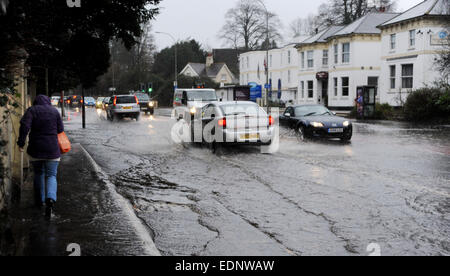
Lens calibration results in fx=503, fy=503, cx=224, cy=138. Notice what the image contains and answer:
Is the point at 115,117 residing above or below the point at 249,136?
below

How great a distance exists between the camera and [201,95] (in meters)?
28.2

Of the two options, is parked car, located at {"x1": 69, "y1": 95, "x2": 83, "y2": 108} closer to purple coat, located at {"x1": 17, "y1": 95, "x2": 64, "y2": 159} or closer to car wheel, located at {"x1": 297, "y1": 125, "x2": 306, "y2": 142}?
car wheel, located at {"x1": 297, "y1": 125, "x2": 306, "y2": 142}

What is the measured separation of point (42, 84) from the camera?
18.1 m

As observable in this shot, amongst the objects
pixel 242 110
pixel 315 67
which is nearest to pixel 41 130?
pixel 242 110

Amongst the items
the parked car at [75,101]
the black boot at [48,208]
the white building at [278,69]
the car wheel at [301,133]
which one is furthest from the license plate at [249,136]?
the parked car at [75,101]

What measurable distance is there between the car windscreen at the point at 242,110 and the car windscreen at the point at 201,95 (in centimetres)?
1236

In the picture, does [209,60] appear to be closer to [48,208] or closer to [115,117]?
[115,117]

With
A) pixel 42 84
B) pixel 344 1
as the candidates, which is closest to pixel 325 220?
pixel 42 84

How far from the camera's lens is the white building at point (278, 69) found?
72312mm

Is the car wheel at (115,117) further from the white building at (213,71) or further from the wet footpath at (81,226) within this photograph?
the white building at (213,71)

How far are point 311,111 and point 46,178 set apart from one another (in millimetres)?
13551

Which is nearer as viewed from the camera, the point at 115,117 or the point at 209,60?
the point at 115,117
